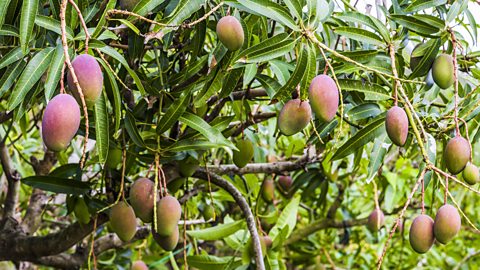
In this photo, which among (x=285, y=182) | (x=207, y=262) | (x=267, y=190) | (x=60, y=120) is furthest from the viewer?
(x=285, y=182)

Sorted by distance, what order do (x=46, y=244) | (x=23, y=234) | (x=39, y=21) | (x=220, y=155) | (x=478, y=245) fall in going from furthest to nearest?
1. (x=478, y=245)
2. (x=220, y=155)
3. (x=23, y=234)
4. (x=46, y=244)
5. (x=39, y=21)

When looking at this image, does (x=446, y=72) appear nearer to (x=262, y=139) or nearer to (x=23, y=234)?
(x=23, y=234)

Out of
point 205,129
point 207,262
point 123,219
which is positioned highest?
point 205,129

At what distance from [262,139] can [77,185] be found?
3.43 ft

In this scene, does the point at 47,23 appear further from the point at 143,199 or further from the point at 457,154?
the point at 457,154

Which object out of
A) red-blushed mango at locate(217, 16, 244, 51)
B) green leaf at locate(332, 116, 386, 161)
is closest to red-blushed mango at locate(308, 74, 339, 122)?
red-blushed mango at locate(217, 16, 244, 51)

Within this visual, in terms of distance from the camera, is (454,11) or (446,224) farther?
(454,11)

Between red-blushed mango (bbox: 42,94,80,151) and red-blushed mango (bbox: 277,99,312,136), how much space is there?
1.03ft

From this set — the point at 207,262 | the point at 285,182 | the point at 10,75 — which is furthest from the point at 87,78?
the point at 285,182

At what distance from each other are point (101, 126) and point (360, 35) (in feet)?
1.38

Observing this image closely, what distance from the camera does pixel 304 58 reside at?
0.88 m

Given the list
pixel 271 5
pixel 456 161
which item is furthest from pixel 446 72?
pixel 271 5

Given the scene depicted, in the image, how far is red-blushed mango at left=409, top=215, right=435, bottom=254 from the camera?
2.80 ft

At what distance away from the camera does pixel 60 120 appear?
672 mm
